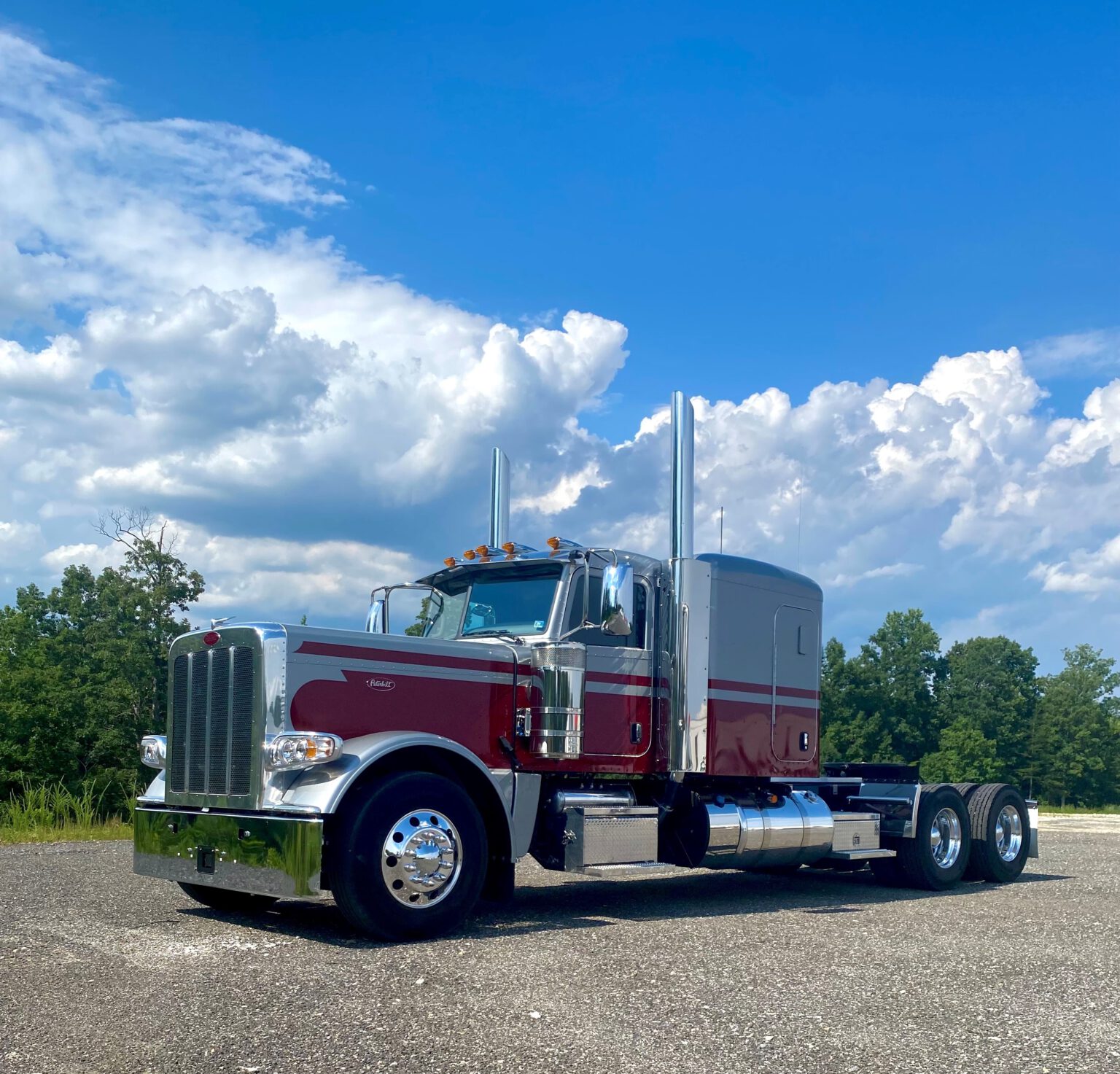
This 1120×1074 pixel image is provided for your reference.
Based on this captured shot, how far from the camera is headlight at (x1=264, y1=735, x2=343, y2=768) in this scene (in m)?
7.98

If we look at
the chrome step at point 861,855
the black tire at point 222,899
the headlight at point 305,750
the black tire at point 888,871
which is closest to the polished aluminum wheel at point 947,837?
the black tire at point 888,871

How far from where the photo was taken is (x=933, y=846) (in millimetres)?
12664

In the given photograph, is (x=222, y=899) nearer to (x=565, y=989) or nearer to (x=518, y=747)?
(x=518, y=747)

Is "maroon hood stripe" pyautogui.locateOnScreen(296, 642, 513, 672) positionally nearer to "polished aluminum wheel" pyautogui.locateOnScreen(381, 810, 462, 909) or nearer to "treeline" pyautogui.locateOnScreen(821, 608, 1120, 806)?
"polished aluminum wheel" pyautogui.locateOnScreen(381, 810, 462, 909)

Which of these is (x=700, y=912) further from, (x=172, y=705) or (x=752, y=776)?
(x=172, y=705)

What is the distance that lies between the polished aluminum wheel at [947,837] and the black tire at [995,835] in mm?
347

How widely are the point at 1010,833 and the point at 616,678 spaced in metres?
6.07

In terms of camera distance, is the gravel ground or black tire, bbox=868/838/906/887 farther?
black tire, bbox=868/838/906/887

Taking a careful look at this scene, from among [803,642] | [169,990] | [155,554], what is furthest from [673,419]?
[155,554]

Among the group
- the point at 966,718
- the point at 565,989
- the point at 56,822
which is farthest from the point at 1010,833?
the point at 966,718

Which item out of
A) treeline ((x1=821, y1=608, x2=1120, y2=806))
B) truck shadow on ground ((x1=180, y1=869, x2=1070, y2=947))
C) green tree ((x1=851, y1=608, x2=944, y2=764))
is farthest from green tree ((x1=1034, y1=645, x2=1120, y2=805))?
truck shadow on ground ((x1=180, y1=869, x2=1070, y2=947))

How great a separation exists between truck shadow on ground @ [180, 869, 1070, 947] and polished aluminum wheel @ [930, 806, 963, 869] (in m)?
0.32

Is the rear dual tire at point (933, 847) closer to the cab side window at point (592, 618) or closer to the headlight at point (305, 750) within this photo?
the cab side window at point (592, 618)

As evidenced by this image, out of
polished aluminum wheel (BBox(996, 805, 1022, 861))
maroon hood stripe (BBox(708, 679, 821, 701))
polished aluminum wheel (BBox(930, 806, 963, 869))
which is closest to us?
maroon hood stripe (BBox(708, 679, 821, 701))
